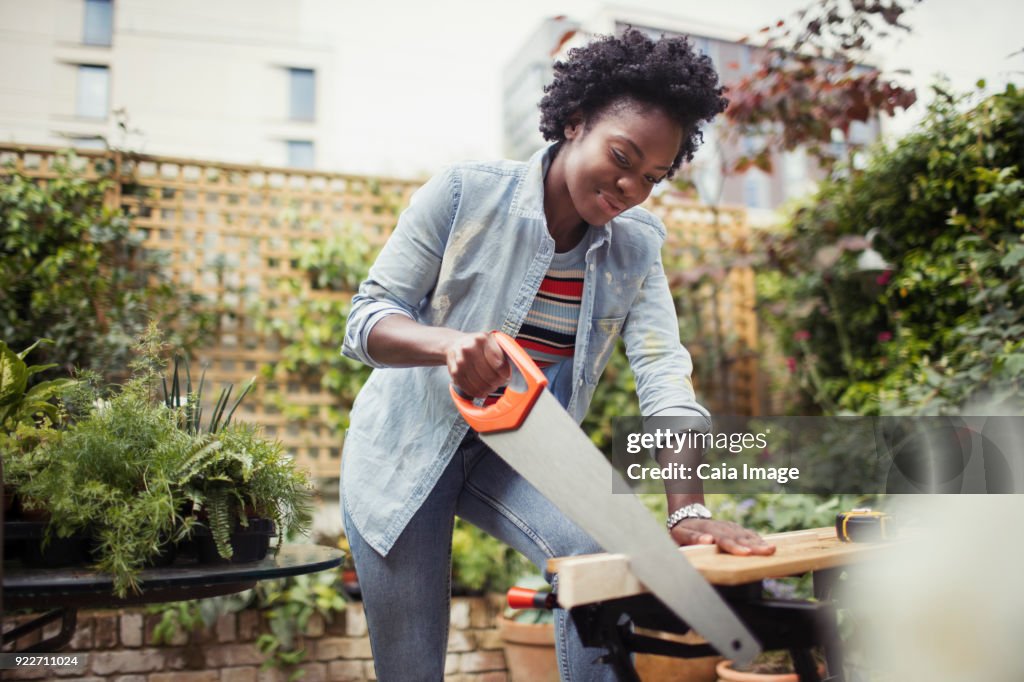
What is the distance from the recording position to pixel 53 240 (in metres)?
4.52

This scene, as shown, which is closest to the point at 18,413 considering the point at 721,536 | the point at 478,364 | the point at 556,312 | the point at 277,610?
the point at 478,364

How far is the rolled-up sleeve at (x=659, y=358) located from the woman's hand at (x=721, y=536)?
0.74ft

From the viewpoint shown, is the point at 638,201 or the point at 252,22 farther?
the point at 252,22

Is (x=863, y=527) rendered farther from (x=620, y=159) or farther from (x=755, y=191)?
(x=755, y=191)

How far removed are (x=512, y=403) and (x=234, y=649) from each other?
119 inches

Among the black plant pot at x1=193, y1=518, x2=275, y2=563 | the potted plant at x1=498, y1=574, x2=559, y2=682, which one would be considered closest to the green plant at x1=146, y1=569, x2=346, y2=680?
the potted plant at x1=498, y1=574, x2=559, y2=682

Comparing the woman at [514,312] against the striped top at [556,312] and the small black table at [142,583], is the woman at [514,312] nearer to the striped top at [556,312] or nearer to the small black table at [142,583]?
the striped top at [556,312]

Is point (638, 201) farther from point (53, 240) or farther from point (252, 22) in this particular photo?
point (252, 22)

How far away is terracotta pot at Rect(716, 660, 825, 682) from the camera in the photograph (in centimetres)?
258

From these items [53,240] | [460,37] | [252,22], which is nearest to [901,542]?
[53,240]

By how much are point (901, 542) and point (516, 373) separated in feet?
2.11

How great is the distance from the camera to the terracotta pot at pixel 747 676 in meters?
2.58

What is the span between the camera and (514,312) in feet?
5.65

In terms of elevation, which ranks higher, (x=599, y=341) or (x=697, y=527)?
(x=599, y=341)
